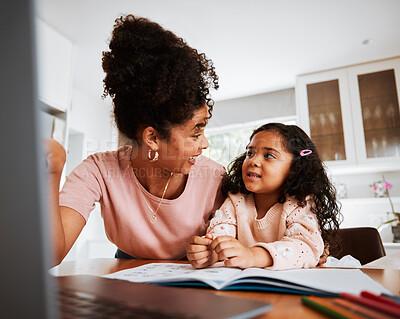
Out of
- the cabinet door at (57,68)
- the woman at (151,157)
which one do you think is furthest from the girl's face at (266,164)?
the cabinet door at (57,68)

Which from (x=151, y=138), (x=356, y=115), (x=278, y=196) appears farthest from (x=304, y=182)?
(x=356, y=115)

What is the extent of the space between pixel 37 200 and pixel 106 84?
96cm

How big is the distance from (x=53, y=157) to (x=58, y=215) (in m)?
0.21

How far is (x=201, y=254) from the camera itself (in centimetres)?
72

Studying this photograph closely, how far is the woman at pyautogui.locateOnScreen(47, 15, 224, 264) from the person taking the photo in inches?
39.7

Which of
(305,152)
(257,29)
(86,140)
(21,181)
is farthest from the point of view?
(86,140)

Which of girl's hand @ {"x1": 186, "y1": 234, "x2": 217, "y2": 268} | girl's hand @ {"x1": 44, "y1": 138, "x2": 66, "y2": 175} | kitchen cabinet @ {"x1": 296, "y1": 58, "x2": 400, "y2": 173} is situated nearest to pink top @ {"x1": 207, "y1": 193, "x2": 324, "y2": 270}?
girl's hand @ {"x1": 186, "y1": 234, "x2": 217, "y2": 268}

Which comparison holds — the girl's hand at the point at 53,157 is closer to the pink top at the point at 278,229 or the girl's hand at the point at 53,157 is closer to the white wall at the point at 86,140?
the pink top at the point at 278,229

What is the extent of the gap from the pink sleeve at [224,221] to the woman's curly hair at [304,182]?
2.9 inches

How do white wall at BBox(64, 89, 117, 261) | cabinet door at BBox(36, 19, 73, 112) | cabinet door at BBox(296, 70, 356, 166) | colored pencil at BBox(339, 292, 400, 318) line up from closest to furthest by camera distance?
colored pencil at BBox(339, 292, 400, 318)
cabinet door at BBox(36, 19, 73, 112)
cabinet door at BBox(296, 70, 356, 166)
white wall at BBox(64, 89, 117, 261)

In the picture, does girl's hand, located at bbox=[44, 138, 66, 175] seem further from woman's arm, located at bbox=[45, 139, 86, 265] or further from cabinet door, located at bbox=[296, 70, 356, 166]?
cabinet door, located at bbox=[296, 70, 356, 166]

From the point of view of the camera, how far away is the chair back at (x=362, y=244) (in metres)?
1.25

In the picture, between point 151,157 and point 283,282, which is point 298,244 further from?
point 151,157

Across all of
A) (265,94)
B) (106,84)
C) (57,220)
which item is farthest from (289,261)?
(265,94)
